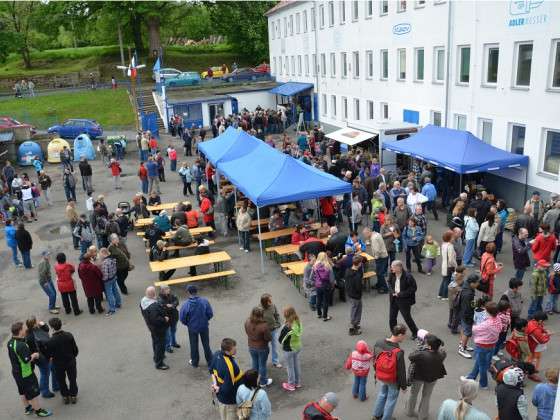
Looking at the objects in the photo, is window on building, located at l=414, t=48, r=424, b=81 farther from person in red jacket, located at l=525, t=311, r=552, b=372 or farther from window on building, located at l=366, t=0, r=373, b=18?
person in red jacket, located at l=525, t=311, r=552, b=372

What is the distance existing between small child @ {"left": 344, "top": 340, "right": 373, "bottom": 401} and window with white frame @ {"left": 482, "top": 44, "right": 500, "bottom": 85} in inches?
510

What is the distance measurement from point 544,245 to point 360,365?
16.9 feet

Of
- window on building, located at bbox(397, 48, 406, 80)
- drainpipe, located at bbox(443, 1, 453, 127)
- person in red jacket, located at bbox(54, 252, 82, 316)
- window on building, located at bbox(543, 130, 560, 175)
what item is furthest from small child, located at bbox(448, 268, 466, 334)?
window on building, located at bbox(397, 48, 406, 80)

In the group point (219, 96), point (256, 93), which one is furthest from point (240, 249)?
point (256, 93)

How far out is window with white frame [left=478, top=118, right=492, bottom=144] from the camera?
17.8 meters

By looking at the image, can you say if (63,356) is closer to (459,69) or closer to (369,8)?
(459,69)

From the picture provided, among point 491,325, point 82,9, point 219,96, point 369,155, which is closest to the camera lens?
point 491,325

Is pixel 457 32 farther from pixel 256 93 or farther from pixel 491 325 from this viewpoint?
pixel 256 93

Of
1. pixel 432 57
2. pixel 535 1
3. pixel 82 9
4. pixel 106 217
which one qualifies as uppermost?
pixel 82 9

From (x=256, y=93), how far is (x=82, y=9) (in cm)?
2464

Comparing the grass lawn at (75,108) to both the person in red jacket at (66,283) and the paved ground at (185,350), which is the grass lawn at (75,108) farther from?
the person in red jacket at (66,283)

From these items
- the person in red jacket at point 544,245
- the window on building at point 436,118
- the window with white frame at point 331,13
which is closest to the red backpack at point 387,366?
the person in red jacket at point 544,245

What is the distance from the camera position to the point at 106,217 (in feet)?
47.4

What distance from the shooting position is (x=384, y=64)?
25.5 metres
